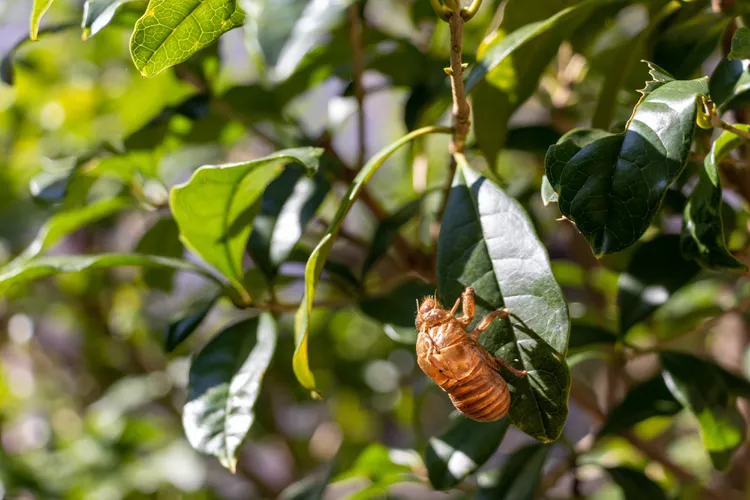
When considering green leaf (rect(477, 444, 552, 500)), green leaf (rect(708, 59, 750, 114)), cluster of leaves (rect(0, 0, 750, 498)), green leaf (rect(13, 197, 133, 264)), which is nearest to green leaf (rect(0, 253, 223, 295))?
cluster of leaves (rect(0, 0, 750, 498))

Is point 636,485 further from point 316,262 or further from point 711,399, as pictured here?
point 316,262

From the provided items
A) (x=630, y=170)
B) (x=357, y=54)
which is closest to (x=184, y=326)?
(x=357, y=54)

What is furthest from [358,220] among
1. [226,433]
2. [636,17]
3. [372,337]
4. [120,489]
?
[226,433]

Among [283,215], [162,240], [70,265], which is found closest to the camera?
[70,265]

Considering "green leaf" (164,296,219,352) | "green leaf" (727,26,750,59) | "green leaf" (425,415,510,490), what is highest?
"green leaf" (727,26,750,59)

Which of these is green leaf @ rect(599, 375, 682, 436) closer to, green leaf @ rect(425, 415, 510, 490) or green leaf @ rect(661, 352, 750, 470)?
green leaf @ rect(661, 352, 750, 470)

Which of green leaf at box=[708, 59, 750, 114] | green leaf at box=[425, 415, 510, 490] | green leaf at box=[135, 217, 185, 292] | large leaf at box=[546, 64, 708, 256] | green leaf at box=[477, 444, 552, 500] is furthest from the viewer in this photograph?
green leaf at box=[135, 217, 185, 292]

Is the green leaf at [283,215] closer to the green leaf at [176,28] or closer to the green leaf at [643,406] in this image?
the green leaf at [176,28]

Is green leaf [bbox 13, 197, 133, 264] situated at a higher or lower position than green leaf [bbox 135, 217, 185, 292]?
higher
